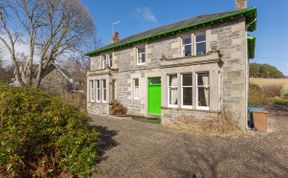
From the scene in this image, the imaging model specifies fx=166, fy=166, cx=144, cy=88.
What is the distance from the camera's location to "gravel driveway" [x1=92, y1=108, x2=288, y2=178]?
4.00 metres

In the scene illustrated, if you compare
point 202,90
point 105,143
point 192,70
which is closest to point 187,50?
point 192,70

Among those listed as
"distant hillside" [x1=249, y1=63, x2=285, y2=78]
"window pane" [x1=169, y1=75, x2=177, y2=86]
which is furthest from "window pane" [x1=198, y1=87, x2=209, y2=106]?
"distant hillside" [x1=249, y1=63, x2=285, y2=78]

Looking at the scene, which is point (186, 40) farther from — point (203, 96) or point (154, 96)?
point (154, 96)

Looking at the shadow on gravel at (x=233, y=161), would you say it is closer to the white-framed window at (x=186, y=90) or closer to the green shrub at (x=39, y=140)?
the green shrub at (x=39, y=140)

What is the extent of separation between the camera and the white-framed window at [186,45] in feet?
32.2

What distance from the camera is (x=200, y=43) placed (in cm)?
943

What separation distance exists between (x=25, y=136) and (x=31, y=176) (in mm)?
953

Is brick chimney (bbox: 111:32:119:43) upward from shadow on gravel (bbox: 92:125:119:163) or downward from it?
upward

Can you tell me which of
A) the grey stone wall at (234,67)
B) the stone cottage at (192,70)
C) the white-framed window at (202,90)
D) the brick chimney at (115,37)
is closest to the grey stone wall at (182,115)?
the stone cottage at (192,70)

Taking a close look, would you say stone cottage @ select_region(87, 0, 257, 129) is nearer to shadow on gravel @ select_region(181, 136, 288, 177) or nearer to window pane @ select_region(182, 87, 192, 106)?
window pane @ select_region(182, 87, 192, 106)

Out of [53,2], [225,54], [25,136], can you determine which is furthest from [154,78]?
[53,2]

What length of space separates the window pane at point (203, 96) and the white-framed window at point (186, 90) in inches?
16.3

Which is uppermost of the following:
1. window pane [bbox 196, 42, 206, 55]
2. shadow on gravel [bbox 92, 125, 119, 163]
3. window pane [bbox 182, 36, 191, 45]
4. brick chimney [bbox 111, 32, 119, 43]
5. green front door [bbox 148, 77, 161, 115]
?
brick chimney [bbox 111, 32, 119, 43]

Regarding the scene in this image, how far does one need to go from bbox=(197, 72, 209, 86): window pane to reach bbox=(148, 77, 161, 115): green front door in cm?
326
